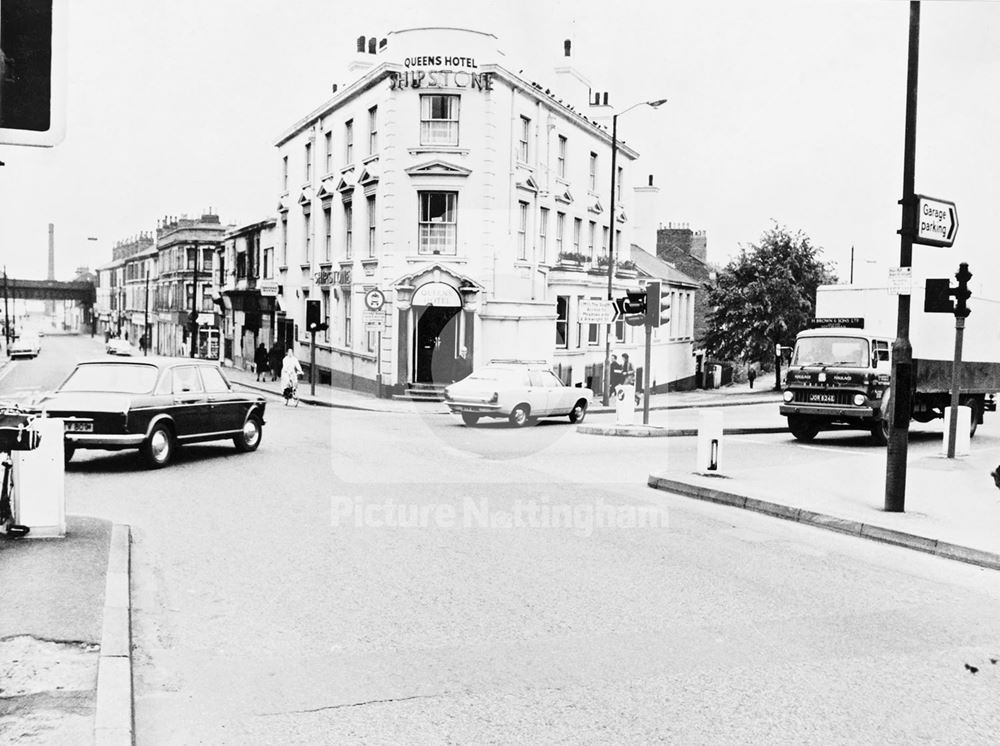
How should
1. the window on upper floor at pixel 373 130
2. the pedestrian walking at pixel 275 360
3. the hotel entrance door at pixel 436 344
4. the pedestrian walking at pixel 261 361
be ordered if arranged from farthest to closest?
the pedestrian walking at pixel 275 360 → the pedestrian walking at pixel 261 361 → the window on upper floor at pixel 373 130 → the hotel entrance door at pixel 436 344

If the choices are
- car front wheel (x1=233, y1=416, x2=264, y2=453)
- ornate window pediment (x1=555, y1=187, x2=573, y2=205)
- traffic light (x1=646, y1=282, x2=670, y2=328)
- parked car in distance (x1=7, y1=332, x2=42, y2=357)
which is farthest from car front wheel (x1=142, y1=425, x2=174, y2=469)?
parked car in distance (x1=7, y1=332, x2=42, y2=357)

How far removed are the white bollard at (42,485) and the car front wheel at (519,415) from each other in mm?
14326

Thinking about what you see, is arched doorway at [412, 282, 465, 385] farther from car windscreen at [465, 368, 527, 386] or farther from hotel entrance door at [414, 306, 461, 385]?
car windscreen at [465, 368, 527, 386]

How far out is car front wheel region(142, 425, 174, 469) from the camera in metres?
13.0

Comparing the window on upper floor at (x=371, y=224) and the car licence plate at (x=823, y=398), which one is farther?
the window on upper floor at (x=371, y=224)

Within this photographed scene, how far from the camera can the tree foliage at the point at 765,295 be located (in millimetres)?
48281

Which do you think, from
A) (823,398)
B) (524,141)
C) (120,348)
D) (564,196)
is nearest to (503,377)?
(823,398)

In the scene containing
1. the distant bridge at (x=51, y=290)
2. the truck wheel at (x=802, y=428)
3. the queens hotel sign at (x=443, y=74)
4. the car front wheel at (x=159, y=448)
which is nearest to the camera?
the car front wheel at (x=159, y=448)

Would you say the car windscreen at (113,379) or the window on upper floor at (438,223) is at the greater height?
the window on upper floor at (438,223)

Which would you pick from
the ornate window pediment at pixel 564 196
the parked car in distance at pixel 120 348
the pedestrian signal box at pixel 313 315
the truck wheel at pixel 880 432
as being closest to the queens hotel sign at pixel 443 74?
the ornate window pediment at pixel 564 196

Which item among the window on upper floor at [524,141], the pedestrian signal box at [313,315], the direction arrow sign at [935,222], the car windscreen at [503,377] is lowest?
the car windscreen at [503,377]

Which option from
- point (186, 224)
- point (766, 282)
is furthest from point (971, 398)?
point (186, 224)

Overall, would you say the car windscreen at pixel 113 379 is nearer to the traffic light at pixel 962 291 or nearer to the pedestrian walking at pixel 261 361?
the traffic light at pixel 962 291
